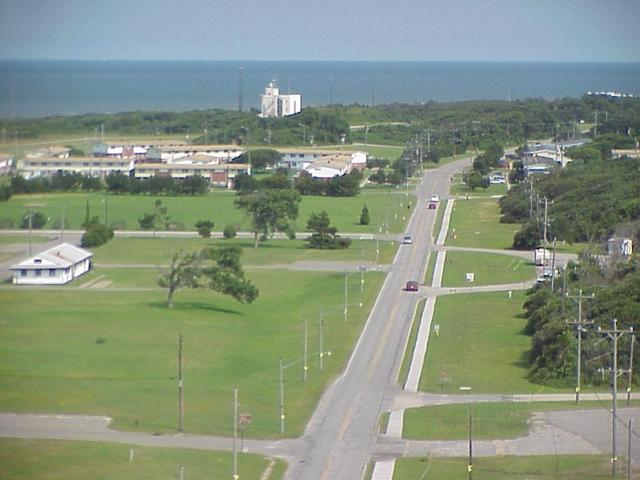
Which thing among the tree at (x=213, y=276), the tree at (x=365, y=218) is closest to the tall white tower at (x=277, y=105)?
the tree at (x=365, y=218)

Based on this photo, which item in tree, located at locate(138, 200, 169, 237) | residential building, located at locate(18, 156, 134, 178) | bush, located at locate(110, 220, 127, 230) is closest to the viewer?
residential building, located at locate(18, 156, 134, 178)

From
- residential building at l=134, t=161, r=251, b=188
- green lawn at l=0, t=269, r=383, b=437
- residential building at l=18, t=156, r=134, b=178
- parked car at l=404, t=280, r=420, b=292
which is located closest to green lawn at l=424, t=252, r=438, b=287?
parked car at l=404, t=280, r=420, b=292

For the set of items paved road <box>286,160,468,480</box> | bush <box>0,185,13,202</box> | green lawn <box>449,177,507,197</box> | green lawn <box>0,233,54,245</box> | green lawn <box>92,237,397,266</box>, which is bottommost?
paved road <box>286,160,468,480</box>

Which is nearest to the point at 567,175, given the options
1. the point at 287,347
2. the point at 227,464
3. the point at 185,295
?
the point at 185,295

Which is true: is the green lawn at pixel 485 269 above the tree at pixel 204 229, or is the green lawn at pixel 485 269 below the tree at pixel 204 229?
below

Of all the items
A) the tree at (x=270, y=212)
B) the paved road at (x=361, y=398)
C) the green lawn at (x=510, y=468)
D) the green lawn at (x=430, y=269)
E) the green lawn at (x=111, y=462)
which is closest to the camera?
the green lawn at (x=111, y=462)

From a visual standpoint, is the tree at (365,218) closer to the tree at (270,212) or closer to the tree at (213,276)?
the tree at (270,212)

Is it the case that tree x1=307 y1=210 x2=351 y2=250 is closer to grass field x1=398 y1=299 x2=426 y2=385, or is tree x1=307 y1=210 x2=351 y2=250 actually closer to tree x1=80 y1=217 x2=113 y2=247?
tree x1=80 y1=217 x2=113 y2=247

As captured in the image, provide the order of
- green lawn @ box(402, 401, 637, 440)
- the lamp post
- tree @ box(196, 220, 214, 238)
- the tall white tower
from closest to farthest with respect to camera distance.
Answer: green lawn @ box(402, 401, 637, 440), tree @ box(196, 220, 214, 238), the lamp post, the tall white tower
